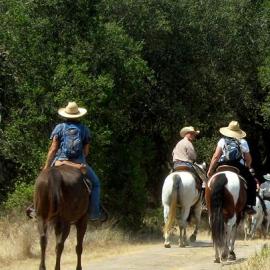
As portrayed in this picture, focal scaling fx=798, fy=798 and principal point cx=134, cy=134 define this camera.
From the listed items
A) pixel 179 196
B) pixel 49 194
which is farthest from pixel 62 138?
pixel 179 196

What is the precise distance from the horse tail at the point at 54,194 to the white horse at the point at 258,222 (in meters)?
11.8

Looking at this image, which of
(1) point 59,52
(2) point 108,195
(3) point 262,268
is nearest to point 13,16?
(1) point 59,52

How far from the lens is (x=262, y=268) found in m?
11.0

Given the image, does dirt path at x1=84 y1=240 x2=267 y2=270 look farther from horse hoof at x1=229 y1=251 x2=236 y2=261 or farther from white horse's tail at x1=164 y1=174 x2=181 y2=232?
white horse's tail at x1=164 y1=174 x2=181 y2=232

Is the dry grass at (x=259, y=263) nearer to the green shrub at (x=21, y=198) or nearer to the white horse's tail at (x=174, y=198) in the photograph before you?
the white horse's tail at (x=174, y=198)

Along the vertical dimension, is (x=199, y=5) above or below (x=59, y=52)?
above

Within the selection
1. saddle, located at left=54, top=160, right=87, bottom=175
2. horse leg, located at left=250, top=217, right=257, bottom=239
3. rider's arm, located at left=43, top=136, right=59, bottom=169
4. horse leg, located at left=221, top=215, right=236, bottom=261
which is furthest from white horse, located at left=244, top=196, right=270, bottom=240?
rider's arm, located at left=43, top=136, right=59, bottom=169

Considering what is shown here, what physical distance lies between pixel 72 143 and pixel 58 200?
48.2 inches

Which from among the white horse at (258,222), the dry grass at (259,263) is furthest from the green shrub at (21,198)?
the dry grass at (259,263)

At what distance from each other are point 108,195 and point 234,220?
299 inches

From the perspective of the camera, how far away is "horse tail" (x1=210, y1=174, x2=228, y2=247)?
1412 cm

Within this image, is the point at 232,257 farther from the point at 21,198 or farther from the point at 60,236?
the point at 21,198

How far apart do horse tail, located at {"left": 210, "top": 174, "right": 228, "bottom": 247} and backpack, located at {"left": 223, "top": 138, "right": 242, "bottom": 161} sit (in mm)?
616

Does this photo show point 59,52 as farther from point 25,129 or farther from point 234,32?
point 234,32
